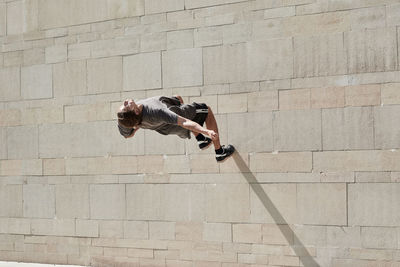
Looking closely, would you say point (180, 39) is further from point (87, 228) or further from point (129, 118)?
point (87, 228)

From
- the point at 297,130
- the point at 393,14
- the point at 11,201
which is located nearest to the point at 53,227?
the point at 11,201

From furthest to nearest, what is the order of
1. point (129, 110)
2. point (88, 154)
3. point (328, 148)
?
1. point (88, 154)
2. point (328, 148)
3. point (129, 110)

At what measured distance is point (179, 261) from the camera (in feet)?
31.6

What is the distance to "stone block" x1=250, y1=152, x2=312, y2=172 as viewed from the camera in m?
8.73

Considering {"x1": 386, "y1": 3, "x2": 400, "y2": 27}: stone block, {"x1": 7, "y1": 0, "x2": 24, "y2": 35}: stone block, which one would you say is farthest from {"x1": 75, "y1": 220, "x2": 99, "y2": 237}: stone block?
{"x1": 386, "y1": 3, "x2": 400, "y2": 27}: stone block

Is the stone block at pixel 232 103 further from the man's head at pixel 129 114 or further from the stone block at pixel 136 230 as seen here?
the stone block at pixel 136 230

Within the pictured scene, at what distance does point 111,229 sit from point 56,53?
3232mm

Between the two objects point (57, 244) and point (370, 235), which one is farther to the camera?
point (57, 244)

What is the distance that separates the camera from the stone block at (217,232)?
925 cm

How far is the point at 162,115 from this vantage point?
8.08m

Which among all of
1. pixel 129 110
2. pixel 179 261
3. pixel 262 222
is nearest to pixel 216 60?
pixel 129 110

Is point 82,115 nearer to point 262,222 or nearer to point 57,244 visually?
point 57,244

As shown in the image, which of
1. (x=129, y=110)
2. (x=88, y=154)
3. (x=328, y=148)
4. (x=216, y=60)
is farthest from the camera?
(x=88, y=154)

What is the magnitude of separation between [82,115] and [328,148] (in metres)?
4.28
